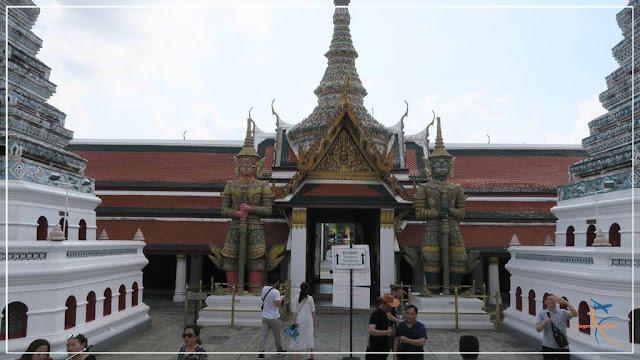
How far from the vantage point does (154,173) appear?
1955 cm

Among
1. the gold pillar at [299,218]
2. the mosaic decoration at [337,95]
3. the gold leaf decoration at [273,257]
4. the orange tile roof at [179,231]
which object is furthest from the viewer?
the mosaic decoration at [337,95]

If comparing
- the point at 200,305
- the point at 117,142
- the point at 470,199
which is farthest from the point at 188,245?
the point at 470,199

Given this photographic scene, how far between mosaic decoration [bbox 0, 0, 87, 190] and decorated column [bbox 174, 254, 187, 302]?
5394mm

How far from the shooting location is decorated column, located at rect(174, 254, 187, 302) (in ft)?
55.1

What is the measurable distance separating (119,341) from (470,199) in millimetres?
14020

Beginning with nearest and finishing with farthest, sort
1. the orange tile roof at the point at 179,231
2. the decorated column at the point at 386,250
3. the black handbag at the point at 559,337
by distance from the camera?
the black handbag at the point at 559,337
the decorated column at the point at 386,250
the orange tile roof at the point at 179,231

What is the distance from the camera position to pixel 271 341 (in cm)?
1095

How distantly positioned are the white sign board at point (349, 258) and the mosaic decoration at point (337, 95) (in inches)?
430

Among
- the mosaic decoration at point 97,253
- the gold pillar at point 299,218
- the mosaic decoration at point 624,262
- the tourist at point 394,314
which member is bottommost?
the tourist at point 394,314

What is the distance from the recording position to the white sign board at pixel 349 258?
26.9 feet

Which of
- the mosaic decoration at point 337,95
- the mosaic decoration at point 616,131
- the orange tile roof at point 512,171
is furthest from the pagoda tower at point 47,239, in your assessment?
the orange tile roof at point 512,171

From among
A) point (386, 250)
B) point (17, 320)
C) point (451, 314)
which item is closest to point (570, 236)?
point (451, 314)

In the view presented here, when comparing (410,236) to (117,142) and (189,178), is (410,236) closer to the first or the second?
(189,178)

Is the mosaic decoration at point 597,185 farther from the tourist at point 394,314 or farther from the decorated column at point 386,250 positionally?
the tourist at point 394,314
